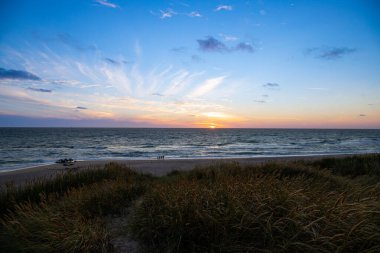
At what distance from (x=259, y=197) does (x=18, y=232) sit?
4.54 metres

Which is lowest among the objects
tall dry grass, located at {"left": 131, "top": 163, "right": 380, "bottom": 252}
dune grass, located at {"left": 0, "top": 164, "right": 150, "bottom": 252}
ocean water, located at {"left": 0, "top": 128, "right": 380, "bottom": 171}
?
ocean water, located at {"left": 0, "top": 128, "right": 380, "bottom": 171}

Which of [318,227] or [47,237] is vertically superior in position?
[318,227]

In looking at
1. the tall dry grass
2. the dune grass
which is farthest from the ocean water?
the tall dry grass

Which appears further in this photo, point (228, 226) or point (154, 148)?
point (154, 148)

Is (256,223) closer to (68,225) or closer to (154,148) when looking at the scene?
(68,225)

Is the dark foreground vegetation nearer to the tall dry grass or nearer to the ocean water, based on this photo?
the tall dry grass

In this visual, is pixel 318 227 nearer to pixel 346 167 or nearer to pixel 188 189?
pixel 188 189

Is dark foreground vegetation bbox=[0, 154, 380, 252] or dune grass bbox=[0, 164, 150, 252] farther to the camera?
dune grass bbox=[0, 164, 150, 252]

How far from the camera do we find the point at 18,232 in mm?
4621

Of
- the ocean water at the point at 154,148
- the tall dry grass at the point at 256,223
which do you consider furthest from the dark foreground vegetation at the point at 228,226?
the ocean water at the point at 154,148

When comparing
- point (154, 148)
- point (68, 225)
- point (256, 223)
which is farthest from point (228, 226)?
point (154, 148)

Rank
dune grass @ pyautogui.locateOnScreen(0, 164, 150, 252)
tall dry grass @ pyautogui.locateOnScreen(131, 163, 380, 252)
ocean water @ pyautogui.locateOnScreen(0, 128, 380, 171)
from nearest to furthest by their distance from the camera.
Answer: tall dry grass @ pyautogui.locateOnScreen(131, 163, 380, 252) → dune grass @ pyautogui.locateOnScreen(0, 164, 150, 252) → ocean water @ pyautogui.locateOnScreen(0, 128, 380, 171)

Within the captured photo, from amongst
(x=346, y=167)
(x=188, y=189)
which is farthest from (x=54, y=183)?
(x=346, y=167)

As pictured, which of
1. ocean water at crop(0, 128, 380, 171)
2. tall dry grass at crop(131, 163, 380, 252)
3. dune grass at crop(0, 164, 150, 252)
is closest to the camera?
tall dry grass at crop(131, 163, 380, 252)
